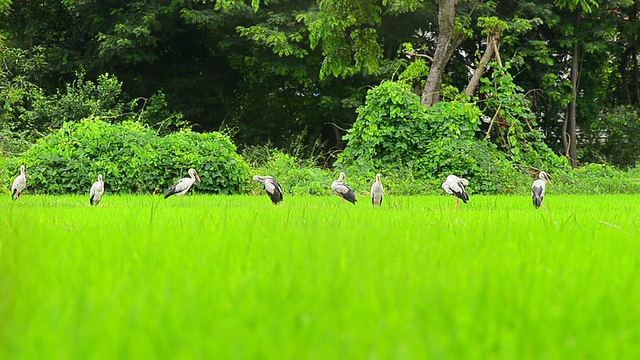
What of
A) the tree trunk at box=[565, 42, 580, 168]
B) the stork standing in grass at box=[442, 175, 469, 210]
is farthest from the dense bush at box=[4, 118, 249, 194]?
the tree trunk at box=[565, 42, 580, 168]

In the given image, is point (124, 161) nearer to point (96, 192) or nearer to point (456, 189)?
point (96, 192)

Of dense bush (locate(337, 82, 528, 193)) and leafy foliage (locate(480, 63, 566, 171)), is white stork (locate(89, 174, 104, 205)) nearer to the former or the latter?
dense bush (locate(337, 82, 528, 193))

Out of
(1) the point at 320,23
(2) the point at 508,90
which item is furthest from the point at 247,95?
(2) the point at 508,90

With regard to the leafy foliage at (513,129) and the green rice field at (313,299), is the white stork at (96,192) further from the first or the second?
the leafy foliage at (513,129)

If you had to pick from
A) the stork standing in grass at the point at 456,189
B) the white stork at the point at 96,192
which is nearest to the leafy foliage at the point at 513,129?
the stork standing in grass at the point at 456,189

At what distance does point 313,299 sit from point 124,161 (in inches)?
441

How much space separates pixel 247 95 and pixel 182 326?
2772 centimetres

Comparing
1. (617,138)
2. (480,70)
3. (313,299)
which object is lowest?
(313,299)

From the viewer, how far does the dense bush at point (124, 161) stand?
1220cm

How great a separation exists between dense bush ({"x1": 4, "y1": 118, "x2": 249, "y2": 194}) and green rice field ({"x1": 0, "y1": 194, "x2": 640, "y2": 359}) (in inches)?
359

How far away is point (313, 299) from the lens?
1.98 m

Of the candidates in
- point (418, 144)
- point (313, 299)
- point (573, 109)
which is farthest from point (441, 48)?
point (313, 299)

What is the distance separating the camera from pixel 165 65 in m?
27.6

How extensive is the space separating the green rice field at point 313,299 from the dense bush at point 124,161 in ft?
30.0
